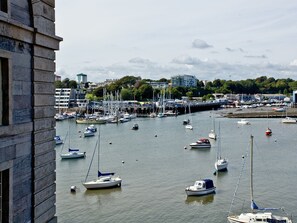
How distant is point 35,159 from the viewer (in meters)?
8.30

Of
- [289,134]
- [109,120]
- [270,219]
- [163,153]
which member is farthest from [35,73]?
[109,120]

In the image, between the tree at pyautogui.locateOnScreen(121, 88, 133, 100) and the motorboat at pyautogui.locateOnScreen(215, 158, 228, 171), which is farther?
the tree at pyautogui.locateOnScreen(121, 88, 133, 100)

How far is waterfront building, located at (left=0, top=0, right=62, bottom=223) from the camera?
24.2 ft

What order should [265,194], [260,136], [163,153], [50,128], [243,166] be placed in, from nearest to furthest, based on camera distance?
[50,128] → [265,194] → [243,166] → [163,153] → [260,136]

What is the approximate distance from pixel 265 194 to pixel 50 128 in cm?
2353

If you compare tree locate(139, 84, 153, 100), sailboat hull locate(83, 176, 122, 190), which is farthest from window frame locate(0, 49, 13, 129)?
tree locate(139, 84, 153, 100)

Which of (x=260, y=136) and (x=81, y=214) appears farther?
(x=260, y=136)

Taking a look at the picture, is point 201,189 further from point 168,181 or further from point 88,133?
point 88,133

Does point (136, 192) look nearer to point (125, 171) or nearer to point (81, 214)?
point (81, 214)

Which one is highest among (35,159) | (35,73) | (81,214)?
(35,73)

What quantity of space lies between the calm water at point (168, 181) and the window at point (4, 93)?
17419 millimetres

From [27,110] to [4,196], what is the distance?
1617mm

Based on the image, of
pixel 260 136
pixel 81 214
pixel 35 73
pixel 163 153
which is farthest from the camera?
pixel 260 136

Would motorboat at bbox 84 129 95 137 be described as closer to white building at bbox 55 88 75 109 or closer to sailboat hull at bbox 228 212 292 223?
sailboat hull at bbox 228 212 292 223
